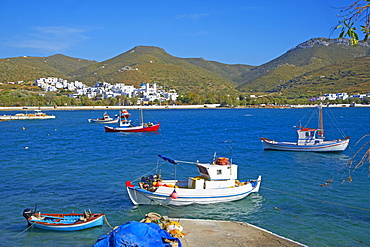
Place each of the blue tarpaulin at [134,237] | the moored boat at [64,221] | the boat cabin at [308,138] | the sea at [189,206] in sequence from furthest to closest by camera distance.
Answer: the boat cabin at [308,138], the sea at [189,206], the moored boat at [64,221], the blue tarpaulin at [134,237]

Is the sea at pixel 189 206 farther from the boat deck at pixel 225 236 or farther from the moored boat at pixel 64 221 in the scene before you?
the boat deck at pixel 225 236

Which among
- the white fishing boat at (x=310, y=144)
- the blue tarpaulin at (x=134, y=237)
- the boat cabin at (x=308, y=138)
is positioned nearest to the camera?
the blue tarpaulin at (x=134, y=237)

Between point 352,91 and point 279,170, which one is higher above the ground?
point 352,91

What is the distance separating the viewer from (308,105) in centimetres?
18125

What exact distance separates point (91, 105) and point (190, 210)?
15416cm

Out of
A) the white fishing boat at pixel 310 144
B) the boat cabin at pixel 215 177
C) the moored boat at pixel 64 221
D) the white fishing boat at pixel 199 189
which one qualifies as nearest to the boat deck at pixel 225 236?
the white fishing boat at pixel 199 189

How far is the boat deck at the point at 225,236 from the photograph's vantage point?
40.6 feet

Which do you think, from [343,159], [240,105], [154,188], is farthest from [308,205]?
[240,105]

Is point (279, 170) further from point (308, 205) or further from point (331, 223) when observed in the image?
point (331, 223)

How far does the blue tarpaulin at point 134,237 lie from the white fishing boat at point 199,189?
663cm

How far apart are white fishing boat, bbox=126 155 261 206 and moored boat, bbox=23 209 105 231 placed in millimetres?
3209

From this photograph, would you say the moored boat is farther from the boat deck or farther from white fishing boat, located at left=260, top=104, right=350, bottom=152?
white fishing boat, located at left=260, top=104, right=350, bottom=152

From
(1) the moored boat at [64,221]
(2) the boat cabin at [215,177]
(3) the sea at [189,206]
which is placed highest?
(2) the boat cabin at [215,177]

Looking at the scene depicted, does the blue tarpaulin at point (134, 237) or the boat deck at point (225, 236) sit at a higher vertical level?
the blue tarpaulin at point (134, 237)
